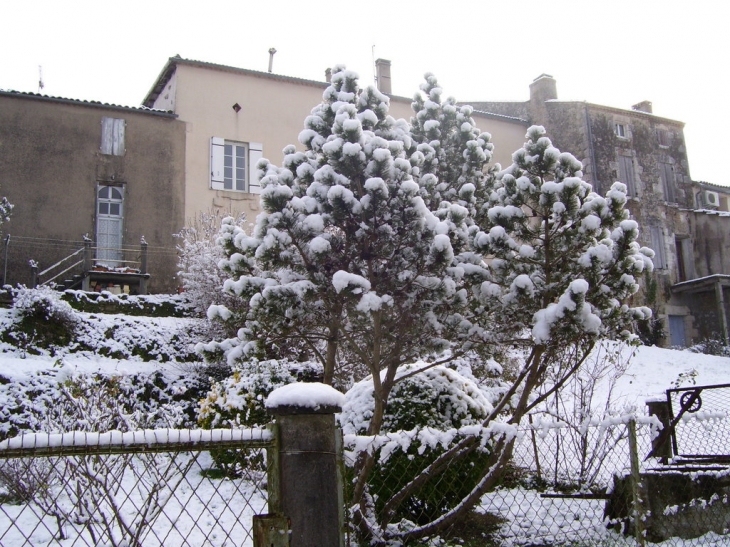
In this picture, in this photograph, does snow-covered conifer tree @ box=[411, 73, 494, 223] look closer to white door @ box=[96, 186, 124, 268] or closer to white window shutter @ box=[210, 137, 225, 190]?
white window shutter @ box=[210, 137, 225, 190]

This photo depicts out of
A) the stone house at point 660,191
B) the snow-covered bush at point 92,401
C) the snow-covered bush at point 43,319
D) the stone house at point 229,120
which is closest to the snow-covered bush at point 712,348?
the stone house at point 660,191

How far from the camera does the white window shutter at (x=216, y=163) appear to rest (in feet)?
57.3

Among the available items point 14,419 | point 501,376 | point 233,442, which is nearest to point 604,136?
point 501,376

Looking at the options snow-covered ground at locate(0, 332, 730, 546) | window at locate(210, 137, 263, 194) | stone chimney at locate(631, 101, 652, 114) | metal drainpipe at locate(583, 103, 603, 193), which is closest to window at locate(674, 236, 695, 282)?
metal drainpipe at locate(583, 103, 603, 193)

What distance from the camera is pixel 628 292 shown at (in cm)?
503

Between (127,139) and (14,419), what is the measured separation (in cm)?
919

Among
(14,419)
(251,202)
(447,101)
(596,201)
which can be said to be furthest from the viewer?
(251,202)

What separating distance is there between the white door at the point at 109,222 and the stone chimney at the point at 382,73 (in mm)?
8453

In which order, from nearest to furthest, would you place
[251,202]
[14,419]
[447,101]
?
[447,101], [14,419], [251,202]

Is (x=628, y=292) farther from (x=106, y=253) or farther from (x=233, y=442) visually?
(x=106, y=253)

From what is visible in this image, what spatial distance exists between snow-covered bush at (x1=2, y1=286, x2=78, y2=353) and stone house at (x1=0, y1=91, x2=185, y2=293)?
2.79 m

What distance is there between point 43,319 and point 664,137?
2156 cm

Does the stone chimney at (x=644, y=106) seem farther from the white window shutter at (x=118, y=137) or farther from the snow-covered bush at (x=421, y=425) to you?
the snow-covered bush at (x=421, y=425)

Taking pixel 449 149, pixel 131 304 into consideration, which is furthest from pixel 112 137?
pixel 449 149
